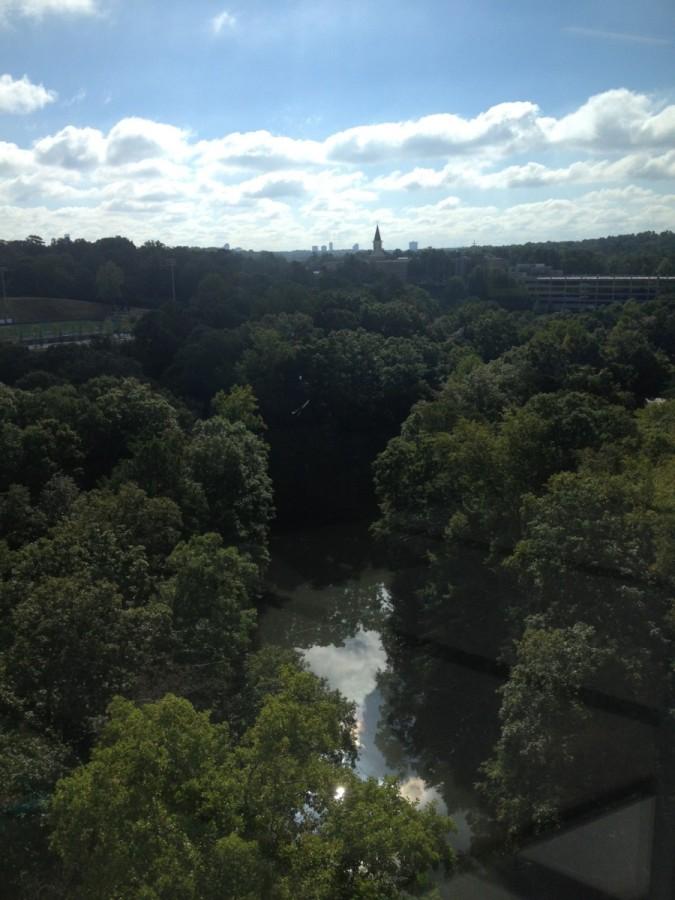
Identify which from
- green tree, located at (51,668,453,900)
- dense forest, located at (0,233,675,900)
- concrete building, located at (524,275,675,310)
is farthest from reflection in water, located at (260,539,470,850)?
concrete building, located at (524,275,675,310)

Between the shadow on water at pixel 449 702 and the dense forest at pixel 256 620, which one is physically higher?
the dense forest at pixel 256 620

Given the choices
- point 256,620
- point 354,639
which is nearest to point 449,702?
point 354,639

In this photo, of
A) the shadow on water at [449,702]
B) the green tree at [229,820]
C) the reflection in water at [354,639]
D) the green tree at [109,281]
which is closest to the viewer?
the green tree at [229,820]

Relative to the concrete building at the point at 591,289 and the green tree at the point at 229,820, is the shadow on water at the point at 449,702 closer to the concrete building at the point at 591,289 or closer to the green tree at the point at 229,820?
the green tree at the point at 229,820

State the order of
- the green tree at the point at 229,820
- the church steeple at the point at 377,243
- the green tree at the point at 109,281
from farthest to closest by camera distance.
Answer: the church steeple at the point at 377,243 < the green tree at the point at 109,281 < the green tree at the point at 229,820

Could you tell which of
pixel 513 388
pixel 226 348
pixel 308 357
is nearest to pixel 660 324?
pixel 513 388

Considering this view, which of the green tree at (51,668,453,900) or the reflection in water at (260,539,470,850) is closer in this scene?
the green tree at (51,668,453,900)

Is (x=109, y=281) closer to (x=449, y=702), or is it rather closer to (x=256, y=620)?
(x=256, y=620)

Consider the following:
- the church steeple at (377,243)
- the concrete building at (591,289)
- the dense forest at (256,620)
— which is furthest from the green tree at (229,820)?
the church steeple at (377,243)

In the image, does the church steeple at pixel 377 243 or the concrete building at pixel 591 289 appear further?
the church steeple at pixel 377 243

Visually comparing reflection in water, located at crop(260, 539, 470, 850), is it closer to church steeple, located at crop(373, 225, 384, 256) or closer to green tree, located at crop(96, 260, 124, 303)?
green tree, located at crop(96, 260, 124, 303)
